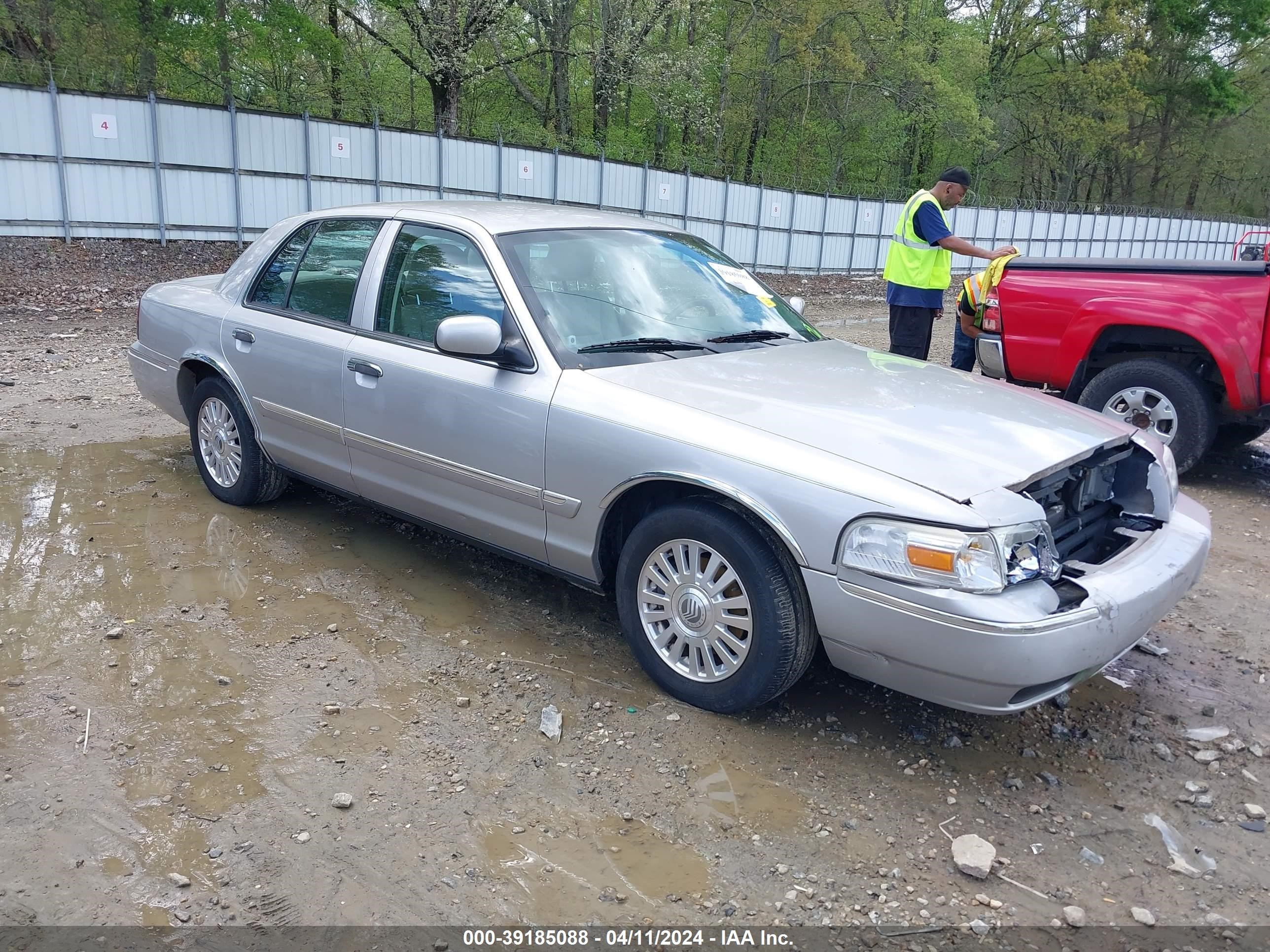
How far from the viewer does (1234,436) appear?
23.9 ft

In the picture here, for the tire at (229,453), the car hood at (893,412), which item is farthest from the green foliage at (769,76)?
the car hood at (893,412)

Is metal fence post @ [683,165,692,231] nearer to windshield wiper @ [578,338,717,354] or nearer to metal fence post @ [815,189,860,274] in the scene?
metal fence post @ [815,189,860,274]

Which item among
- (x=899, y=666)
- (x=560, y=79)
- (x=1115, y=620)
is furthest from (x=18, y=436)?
(x=560, y=79)

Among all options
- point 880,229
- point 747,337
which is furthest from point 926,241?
point 880,229

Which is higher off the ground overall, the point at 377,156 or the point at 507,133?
the point at 507,133

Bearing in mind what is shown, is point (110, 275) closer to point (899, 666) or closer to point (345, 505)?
point (345, 505)

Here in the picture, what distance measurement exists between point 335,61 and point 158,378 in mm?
19957

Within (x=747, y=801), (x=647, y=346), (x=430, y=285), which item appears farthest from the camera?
(x=430, y=285)

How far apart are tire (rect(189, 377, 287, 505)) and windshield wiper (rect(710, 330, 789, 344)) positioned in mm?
2499

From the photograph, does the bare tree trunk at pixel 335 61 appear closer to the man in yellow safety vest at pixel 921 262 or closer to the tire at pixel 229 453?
the man in yellow safety vest at pixel 921 262

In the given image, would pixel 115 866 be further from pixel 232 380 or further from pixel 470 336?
pixel 232 380

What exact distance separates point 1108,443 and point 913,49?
33.5 meters

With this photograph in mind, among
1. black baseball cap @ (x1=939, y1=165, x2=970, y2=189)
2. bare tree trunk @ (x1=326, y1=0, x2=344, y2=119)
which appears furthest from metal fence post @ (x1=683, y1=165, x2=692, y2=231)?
black baseball cap @ (x1=939, y1=165, x2=970, y2=189)

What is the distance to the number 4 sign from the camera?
1479 centimetres
